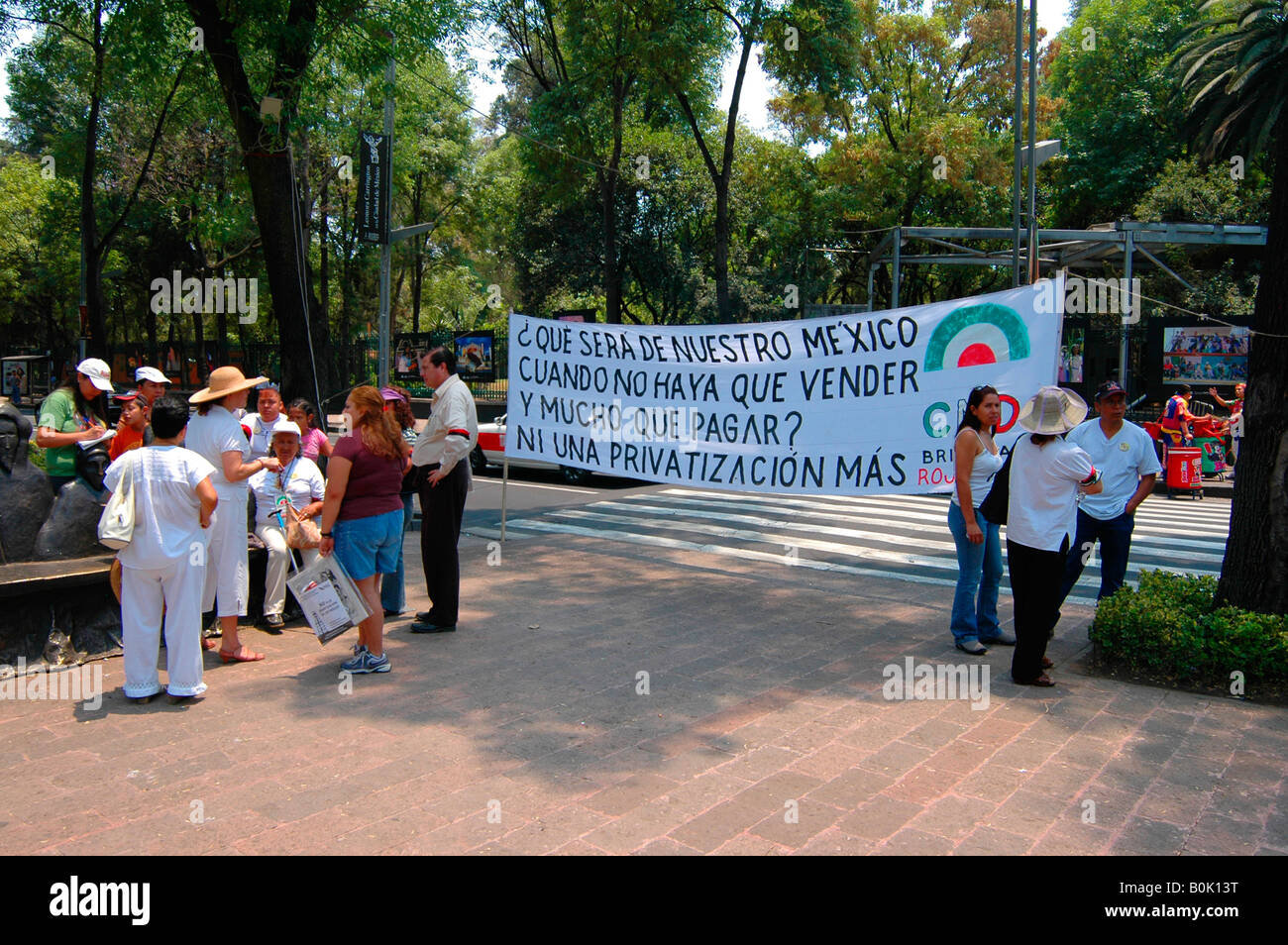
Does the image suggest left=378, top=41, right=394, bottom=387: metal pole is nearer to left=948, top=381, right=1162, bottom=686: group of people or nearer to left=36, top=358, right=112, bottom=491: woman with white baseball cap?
left=36, top=358, right=112, bottom=491: woman with white baseball cap

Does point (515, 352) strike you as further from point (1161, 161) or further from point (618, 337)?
point (1161, 161)

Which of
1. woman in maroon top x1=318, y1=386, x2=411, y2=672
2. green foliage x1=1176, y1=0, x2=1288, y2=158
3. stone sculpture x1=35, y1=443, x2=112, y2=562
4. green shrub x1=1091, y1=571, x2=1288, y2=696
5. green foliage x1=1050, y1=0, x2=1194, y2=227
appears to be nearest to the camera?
green shrub x1=1091, y1=571, x2=1288, y2=696

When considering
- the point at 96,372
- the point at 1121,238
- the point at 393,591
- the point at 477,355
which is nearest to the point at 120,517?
the point at 96,372

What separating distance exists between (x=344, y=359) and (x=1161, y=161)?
29.8 meters

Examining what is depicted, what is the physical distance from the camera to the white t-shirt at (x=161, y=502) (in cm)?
545

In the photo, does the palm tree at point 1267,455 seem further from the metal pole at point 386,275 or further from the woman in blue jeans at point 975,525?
the metal pole at point 386,275

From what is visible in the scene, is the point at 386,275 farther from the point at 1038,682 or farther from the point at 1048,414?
the point at 1038,682

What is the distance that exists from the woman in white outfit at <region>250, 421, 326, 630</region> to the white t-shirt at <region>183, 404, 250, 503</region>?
0.94m

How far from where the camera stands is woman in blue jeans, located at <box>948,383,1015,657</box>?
6461 millimetres

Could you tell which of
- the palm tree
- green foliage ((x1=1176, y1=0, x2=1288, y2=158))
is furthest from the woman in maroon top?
green foliage ((x1=1176, y1=0, x2=1288, y2=158))

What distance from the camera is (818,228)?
107 feet

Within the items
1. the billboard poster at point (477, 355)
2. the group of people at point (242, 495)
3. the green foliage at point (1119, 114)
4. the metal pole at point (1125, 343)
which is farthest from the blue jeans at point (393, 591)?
the green foliage at point (1119, 114)

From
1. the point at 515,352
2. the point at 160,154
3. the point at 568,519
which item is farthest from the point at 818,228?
the point at 515,352

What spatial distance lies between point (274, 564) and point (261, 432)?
1.03 meters
